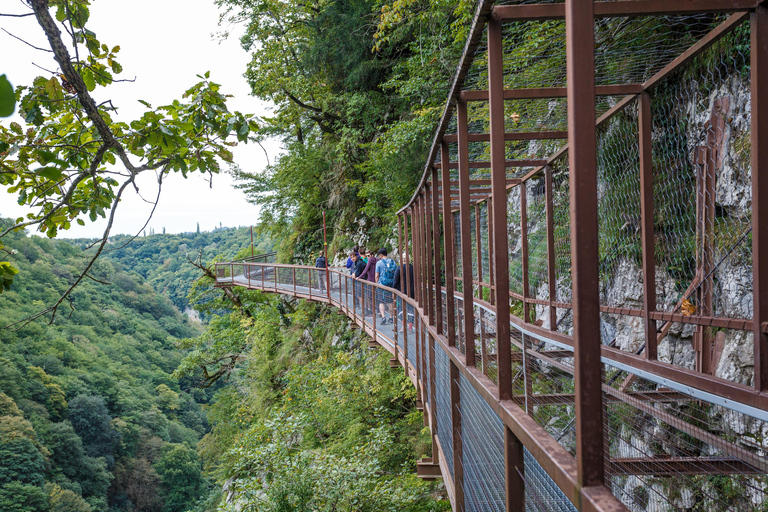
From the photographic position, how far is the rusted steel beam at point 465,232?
2.28 m

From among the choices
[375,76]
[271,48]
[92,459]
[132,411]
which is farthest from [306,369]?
[132,411]

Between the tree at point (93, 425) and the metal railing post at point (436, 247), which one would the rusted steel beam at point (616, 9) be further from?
the tree at point (93, 425)

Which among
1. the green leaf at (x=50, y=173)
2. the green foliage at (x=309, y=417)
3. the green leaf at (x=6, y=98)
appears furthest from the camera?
the green foliage at (x=309, y=417)

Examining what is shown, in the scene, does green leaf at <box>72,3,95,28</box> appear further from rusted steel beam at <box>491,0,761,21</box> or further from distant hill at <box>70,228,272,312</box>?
distant hill at <box>70,228,272,312</box>

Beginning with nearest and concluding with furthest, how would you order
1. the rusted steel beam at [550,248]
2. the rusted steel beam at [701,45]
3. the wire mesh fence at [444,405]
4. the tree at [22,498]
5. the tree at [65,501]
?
1. the rusted steel beam at [701,45]
2. the wire mesh fence at [444,405]
3. the rusted steel beam at [550,248]
4. the tree at [22,498]
5. the tree at [65,501]

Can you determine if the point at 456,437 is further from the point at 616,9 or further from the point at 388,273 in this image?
the point at 388,273

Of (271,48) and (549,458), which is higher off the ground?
(271,48)

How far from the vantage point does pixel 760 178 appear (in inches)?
77.5

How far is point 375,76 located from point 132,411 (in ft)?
157

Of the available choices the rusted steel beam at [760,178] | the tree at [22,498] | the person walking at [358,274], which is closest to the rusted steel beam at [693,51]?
the rusted steel beam at [760,178]

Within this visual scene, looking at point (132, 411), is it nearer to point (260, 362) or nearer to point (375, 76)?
point (260, 362)

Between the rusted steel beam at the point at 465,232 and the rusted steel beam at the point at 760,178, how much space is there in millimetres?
1223

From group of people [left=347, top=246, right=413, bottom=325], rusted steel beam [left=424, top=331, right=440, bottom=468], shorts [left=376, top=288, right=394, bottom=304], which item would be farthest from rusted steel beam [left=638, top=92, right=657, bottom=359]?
shorts [left=376, top=288, right=394, bottom=304]

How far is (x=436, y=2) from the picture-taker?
9.00 m
